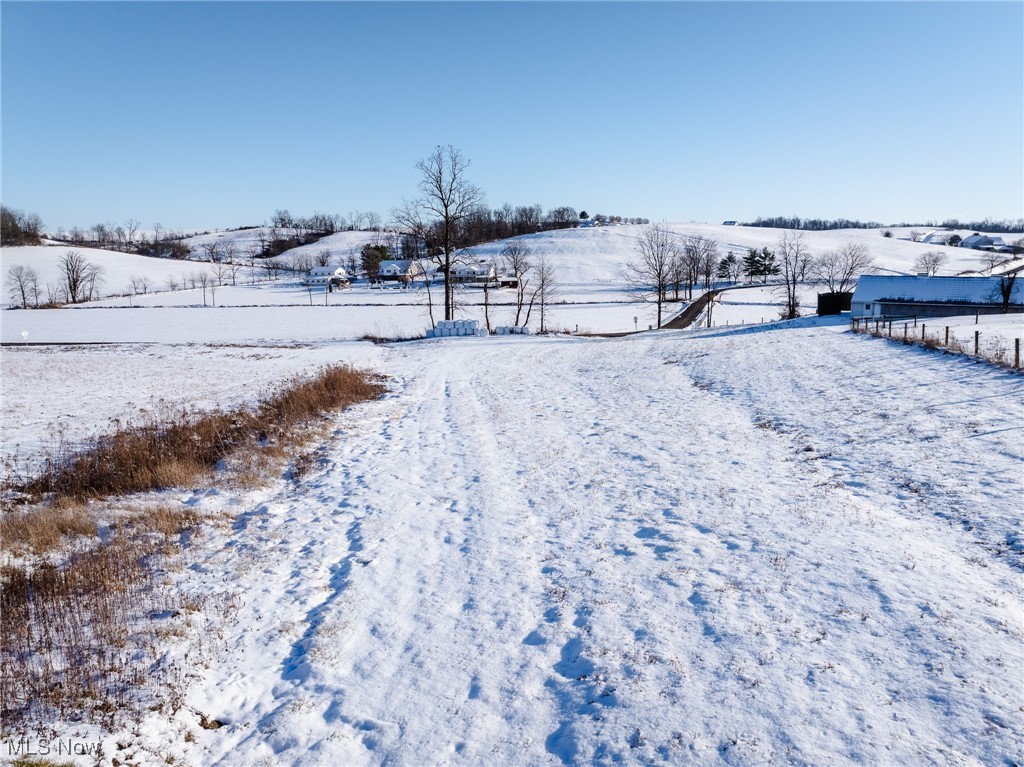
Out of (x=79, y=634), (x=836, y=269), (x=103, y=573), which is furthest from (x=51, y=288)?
(x=836, y=269)

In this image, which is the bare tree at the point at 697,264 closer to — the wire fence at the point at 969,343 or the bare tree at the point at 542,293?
the bare tree at the point at 542,293

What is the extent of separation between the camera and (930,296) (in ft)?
160

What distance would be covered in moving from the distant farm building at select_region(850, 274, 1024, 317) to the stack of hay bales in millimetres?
32456

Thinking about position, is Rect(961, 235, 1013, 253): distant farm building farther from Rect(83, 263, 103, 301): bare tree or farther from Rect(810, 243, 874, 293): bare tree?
Rect(83, 263, 103, 301): bare tree

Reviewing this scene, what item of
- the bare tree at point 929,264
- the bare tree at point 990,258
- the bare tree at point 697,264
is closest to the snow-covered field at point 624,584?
the bare tree at point 697,264

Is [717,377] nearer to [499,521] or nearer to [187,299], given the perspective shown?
[499,521]

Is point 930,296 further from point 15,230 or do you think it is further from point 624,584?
point 15,230

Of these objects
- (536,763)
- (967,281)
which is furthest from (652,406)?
(967,281)

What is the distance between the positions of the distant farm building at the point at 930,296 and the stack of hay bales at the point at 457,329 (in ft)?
106

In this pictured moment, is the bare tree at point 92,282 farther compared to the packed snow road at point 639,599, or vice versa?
the bare tree at point 92,282

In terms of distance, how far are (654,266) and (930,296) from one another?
25.4 m

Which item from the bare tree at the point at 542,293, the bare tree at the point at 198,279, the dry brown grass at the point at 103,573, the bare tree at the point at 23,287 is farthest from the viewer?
the bare tree at the point at 198,279

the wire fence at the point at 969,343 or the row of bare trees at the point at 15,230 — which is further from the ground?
the row of bare trees at the point at 15,230

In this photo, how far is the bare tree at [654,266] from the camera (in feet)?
199
